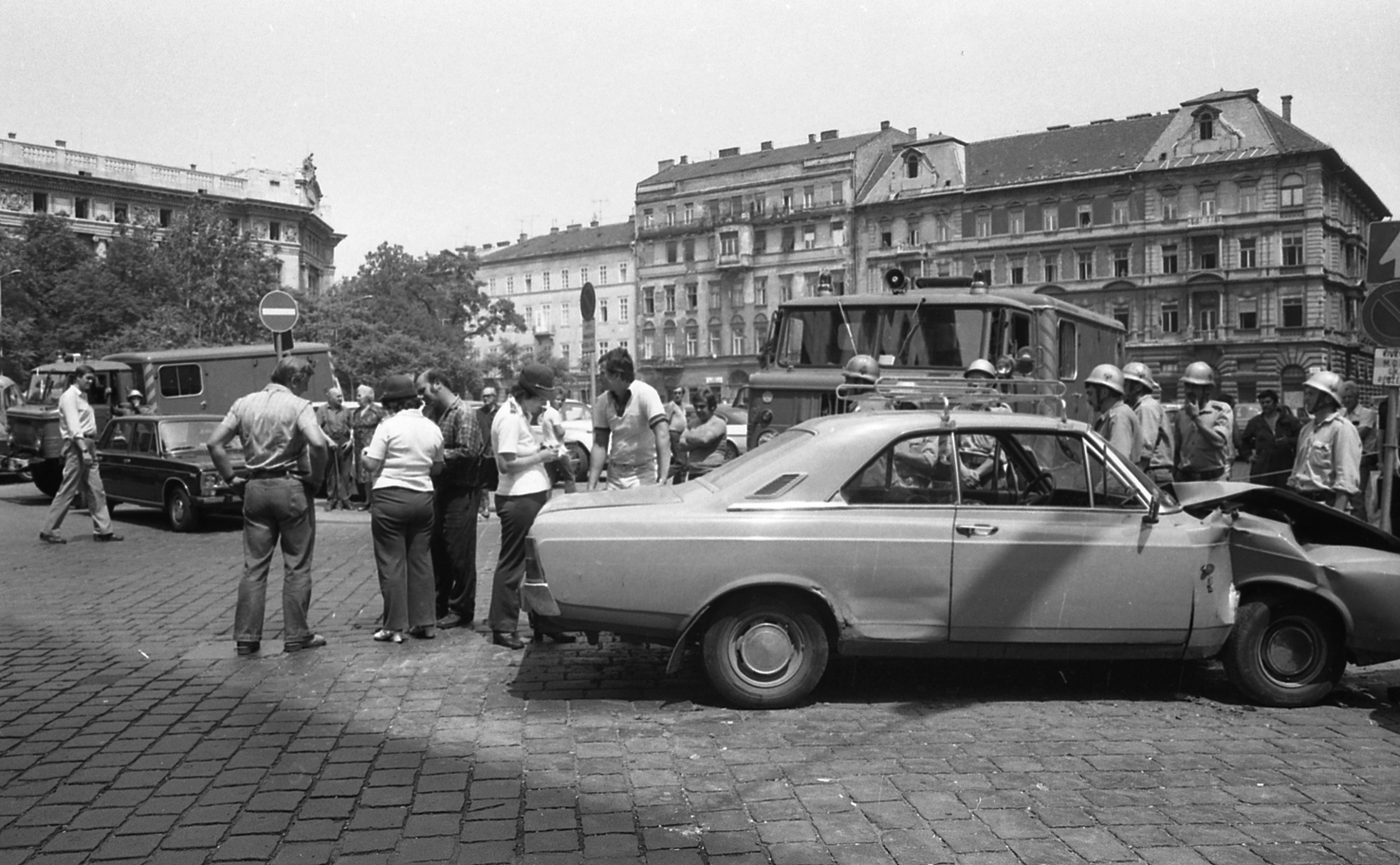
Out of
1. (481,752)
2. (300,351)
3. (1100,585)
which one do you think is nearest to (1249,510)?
(1100,585)

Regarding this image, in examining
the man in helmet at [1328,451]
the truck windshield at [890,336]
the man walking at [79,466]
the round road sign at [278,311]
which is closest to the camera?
the man in helmet at [1328,451]

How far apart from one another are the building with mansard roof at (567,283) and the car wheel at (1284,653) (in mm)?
88721

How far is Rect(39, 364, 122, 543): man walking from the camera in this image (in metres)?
13.7

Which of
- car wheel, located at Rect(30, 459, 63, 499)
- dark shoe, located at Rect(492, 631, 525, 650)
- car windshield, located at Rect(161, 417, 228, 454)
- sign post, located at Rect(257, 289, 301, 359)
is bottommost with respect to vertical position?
dark shoe, located at Rect(492, 631, 525, 650)

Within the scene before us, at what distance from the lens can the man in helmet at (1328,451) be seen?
8.23 m

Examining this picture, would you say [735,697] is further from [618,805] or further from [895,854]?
[895,854]

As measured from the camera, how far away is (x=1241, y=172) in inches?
2630

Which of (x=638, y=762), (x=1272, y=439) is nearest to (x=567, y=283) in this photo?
(x=1272, y=439)

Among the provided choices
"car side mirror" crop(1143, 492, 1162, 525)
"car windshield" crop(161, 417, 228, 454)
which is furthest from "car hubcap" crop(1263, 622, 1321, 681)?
"car windshield" crop(161, 417, 228, 454)

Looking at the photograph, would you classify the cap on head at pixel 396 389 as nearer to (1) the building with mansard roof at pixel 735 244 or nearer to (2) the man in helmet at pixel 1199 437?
(2) the man in helmet at pixel 1199 437

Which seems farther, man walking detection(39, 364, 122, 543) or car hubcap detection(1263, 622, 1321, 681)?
man walking detection(39, 364, 122, 543)

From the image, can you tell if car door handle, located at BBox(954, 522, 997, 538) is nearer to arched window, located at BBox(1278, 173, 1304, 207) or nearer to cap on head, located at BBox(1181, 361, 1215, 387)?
cap on head, located at BBox(1181, 361, 1215, 387)

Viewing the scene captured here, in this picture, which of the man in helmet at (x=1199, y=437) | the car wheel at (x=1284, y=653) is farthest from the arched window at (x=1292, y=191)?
the car wheel at (x=1284, y=653)

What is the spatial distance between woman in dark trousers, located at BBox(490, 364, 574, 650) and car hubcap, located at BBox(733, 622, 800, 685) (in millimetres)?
2095
